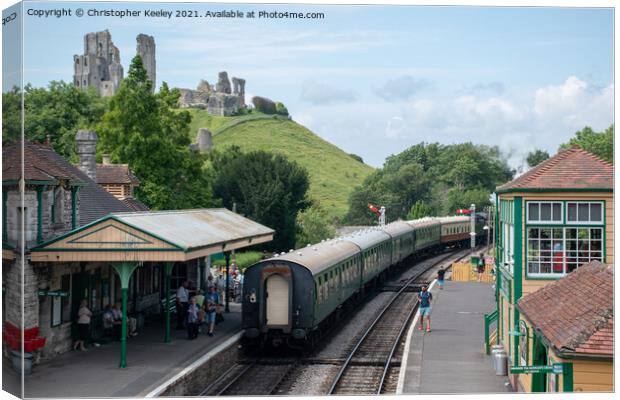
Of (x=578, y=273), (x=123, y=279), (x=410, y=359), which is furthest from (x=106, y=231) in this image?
(x=578, y=273)

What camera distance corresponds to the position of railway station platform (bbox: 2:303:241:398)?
19.4 metres

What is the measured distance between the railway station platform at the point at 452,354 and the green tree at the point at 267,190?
3122cm

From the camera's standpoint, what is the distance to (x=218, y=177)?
7338 centimetres

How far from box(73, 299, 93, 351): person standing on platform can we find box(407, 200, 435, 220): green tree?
67.6 metres

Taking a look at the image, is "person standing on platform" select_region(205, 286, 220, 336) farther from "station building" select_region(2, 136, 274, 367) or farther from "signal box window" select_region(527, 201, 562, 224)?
"signal box window" select_region(527, 201, 562, 224)

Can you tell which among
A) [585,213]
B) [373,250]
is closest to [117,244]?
Answer: [585,213]

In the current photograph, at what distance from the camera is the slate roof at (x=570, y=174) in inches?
818

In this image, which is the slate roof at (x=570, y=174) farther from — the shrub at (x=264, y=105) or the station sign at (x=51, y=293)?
the shrub at (x=264, y=105)

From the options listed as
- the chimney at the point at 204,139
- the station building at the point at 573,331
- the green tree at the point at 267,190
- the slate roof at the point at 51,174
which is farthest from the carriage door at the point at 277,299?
the chimney at the point at 204,139

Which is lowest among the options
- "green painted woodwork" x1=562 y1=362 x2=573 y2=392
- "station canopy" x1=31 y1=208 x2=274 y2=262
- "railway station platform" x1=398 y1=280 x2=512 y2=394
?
"railway station platform" x1=398 y1=280 x2=512 y2=394

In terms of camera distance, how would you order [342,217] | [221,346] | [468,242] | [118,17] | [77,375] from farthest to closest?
[342,217], [468,242], [221,346], [77,375], [118,17]

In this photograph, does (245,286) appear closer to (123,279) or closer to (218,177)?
(123,279)

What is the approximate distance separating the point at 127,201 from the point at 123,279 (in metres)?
15.7

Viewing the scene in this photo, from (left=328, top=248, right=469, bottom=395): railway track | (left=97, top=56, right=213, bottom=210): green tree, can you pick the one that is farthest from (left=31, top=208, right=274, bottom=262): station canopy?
(left=97, top=56, right=213, bottom=210): green tree
